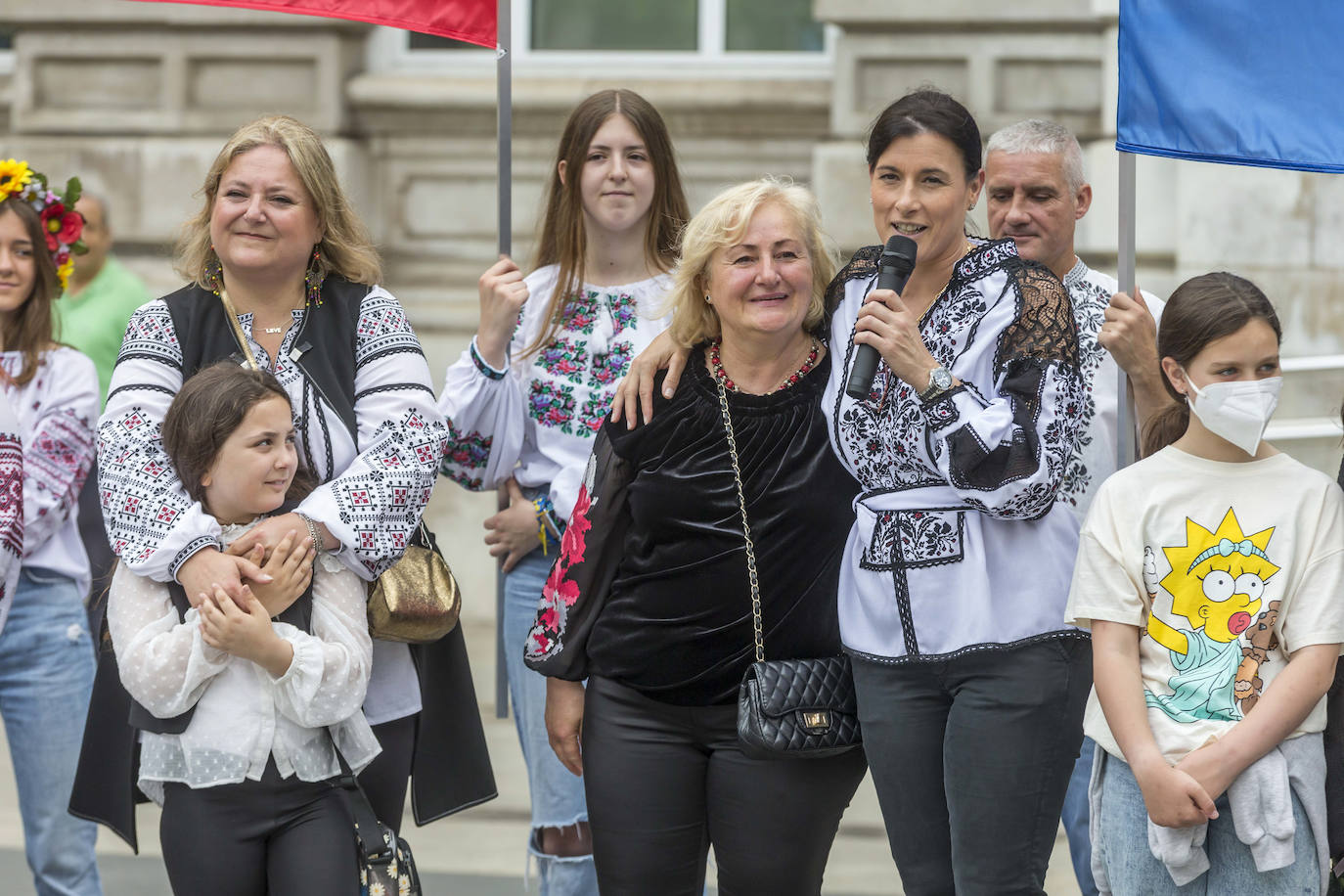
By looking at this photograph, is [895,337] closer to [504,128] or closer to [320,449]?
[320,449]

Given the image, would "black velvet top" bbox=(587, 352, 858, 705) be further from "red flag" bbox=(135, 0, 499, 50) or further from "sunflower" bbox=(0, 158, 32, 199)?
"sunflower" bbox=(0, 158, 32, 199)

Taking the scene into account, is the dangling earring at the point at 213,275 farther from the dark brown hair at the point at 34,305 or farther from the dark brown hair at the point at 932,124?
the dark brown hair at the point at 932,124

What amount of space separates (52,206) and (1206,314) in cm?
298

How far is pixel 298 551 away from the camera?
3.10 metres

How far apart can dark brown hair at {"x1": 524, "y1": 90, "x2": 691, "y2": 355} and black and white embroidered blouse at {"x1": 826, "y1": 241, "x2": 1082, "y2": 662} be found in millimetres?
1101

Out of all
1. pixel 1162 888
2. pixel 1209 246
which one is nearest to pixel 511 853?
pixel 1162 888

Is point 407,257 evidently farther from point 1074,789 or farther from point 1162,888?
point 1162,888

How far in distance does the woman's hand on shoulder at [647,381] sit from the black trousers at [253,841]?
0.94 metres

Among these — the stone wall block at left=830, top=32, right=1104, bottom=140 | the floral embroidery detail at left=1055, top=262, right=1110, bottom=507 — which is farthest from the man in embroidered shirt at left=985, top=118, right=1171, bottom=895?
the stone wall block at left=830, top=32, right=1104, bottom=140

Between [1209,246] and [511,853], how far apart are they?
4027 millimetres

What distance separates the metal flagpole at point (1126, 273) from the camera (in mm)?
3607

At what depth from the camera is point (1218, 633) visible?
2.82m

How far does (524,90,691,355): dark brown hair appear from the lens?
4.04 meters

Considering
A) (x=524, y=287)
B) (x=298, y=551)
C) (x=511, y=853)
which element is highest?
(x=524, y=287)
